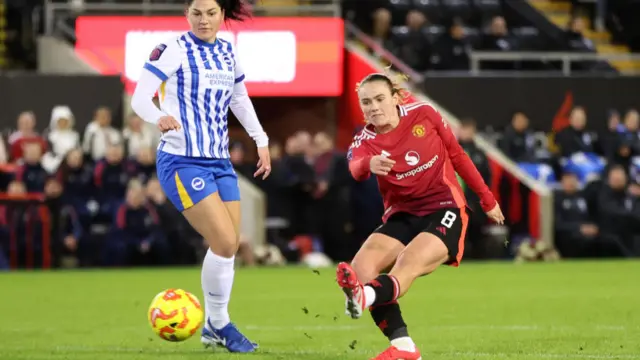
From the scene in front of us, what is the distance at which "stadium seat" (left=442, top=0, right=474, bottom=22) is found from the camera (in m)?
24.6

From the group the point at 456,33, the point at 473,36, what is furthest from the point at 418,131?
the point at 473,36

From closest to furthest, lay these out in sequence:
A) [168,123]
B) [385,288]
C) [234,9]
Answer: [385,288]
[168,123]
[234,9]

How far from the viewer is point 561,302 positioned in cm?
1212

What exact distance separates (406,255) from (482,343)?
1.66 m

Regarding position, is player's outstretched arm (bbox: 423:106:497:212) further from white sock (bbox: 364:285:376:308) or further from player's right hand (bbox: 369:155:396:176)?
white sock (bbox: 364:285:376:308)

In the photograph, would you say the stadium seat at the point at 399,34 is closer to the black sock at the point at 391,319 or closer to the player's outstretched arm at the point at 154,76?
the player's outstretched arm at the point at 154,76

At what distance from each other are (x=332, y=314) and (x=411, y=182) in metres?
3.93

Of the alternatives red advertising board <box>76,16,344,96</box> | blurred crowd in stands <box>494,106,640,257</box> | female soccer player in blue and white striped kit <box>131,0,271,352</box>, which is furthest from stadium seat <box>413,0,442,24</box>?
female soccer player in blue and white striped kit <box>131,0,271,352</box>

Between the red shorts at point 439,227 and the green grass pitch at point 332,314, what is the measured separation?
72cm

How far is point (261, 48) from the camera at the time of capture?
22.3m

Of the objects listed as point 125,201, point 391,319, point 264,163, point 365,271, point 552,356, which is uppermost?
point 264,163

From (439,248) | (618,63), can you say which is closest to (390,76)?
(439,248)

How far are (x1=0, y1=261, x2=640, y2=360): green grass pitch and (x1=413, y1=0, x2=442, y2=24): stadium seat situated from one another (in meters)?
7.88

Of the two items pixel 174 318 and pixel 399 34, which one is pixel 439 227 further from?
pixel 399 34
